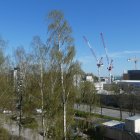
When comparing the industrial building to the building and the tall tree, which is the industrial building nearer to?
the tall tree

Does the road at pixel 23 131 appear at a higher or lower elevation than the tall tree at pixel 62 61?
lower

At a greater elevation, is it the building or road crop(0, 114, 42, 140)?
the building

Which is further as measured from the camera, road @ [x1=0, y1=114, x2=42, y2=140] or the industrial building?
the industrial building

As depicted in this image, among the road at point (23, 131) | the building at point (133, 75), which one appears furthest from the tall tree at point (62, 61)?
the building at point (133, 75)

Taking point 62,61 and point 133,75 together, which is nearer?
point 62,61

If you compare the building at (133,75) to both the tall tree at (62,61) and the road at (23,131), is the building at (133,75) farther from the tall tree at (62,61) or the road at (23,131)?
the tall tree at (62,61)

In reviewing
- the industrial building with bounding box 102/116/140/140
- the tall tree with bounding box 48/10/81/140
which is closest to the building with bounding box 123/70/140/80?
the industrial building with bounding box 102/116/140/140

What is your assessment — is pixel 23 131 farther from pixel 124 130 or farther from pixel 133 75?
pixel 133 75

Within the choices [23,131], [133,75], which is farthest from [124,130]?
[133,75]

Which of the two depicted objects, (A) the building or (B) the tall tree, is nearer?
(B) the tall tree

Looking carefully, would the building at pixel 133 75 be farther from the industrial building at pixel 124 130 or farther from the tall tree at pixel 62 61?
the tall tree at pixel 62 61

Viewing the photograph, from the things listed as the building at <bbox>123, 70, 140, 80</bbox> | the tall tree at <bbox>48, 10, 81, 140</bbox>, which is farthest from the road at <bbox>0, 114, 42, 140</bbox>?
the building at <bbox>123, 70, 140, 80</bbox>

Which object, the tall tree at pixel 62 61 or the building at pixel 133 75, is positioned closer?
the tall tree at pixel 62 61

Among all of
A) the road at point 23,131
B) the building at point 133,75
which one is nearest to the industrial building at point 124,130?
the road at point 23,131
